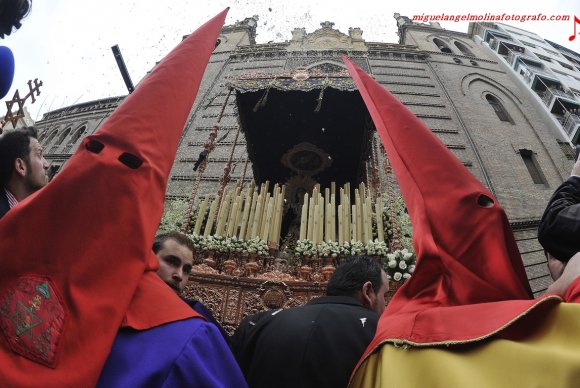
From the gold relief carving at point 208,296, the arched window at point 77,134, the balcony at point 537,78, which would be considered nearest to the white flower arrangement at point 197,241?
the gold relief carving at point 208,296

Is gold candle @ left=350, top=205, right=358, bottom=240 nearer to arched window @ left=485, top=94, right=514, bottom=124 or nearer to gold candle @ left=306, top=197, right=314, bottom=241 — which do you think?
gold candle @ left=306, top=197, right=314, bottom=241

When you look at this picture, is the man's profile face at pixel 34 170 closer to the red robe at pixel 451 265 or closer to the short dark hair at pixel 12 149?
the short dark hair at pixel 12 149

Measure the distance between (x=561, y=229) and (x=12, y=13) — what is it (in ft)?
8.75

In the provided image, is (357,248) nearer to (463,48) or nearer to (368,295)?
(368,295)

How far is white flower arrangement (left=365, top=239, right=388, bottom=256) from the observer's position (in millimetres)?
4629

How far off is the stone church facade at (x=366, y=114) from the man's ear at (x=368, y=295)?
481cm

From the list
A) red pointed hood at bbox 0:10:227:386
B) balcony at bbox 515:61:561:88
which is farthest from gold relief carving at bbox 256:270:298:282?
balcony at bbox 515:61:561:88

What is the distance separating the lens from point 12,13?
1.72 metres

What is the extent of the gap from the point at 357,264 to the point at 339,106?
5433 millimetres

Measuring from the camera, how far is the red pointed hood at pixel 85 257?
890 millimetres

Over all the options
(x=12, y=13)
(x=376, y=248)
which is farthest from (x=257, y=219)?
(x=12, y=13)

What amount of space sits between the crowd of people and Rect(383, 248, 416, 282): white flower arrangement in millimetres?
2717

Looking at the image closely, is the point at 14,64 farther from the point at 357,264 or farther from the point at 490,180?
the point at 490,180

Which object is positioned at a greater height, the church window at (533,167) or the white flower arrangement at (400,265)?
the church window at (533,167)
